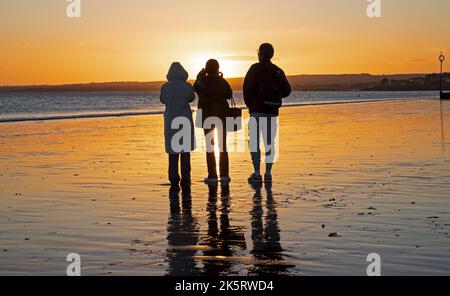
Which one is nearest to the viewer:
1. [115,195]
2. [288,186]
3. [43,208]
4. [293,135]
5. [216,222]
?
[216,222]

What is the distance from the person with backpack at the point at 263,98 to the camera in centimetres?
1240

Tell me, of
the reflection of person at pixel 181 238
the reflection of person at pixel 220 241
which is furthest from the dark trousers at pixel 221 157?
the reflection of person at pixel 220 241

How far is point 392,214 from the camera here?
9281 mm

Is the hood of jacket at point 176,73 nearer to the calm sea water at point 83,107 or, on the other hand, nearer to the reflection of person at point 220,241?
the reflection of person at point 220,241

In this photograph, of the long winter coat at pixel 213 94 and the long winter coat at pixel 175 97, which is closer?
the long winter coat at pixel 175 97

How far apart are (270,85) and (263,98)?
0.77 feet

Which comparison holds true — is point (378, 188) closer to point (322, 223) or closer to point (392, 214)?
point (392, 214)

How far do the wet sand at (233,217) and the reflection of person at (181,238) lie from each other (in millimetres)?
13

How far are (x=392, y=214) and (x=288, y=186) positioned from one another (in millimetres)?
3028

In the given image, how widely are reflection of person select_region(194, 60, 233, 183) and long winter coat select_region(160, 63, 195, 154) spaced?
19 centimetres

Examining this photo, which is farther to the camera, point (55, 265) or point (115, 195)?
point (115, 195)
